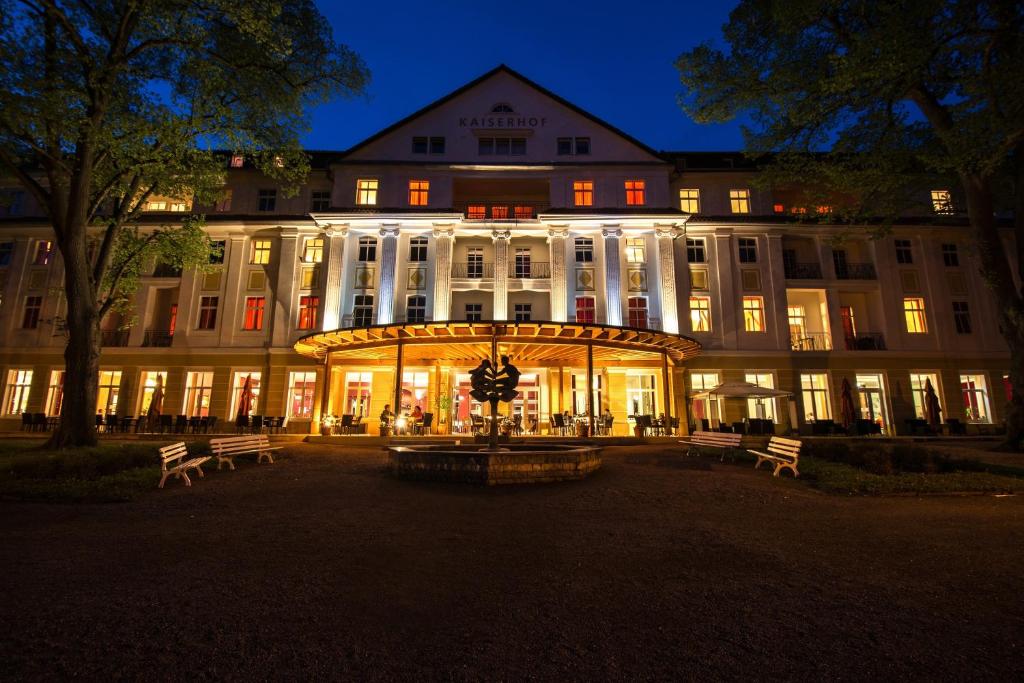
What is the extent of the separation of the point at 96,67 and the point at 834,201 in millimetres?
33007

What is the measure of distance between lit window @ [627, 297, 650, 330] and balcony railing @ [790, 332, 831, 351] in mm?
8074

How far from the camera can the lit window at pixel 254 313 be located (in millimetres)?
26453

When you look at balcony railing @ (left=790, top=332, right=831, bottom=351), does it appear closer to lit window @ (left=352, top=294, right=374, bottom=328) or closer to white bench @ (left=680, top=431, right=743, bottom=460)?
white bench @ (left=680, top=431, right=743, bottom=460)

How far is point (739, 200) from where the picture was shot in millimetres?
28156

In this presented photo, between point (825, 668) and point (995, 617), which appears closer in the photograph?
point (825, 668)

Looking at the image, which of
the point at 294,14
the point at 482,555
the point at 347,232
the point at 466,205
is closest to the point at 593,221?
the point at 466,205

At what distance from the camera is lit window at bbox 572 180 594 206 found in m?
27.2

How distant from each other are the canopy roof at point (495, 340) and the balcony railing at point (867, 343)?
36.0ft

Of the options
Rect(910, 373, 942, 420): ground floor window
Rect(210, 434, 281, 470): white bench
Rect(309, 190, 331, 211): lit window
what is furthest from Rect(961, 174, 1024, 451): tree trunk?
Rect(309, 190, 331, 211): lit window

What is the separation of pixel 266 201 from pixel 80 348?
17.6 metres

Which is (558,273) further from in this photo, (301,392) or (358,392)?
(301,392)

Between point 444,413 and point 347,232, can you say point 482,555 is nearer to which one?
point 444,413

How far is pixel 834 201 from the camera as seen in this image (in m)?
27.7

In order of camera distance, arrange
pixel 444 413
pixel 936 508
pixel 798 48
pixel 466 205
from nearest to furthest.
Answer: pixel 936 508, pixel 798 48, pixel 444 413, pixel 466 205
